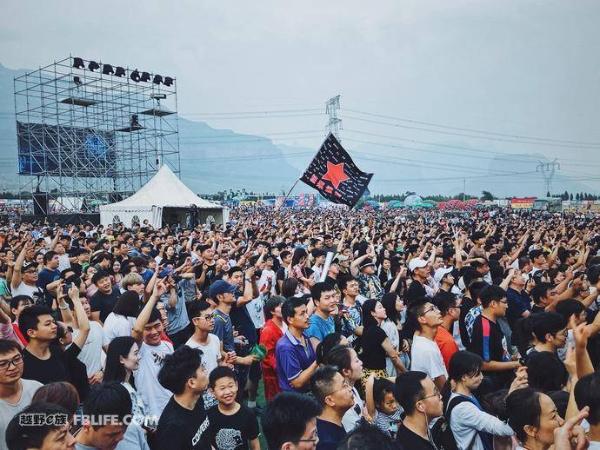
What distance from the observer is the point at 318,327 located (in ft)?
14.1

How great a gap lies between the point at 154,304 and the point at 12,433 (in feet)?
5.61

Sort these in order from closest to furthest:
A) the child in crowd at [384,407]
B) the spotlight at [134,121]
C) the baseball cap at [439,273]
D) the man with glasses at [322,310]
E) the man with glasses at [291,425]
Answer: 1. the man with glasses at [291,425]
2. the child in crowd at [384,407]
3. the man with glasses at [322,310]
4. the baseball cap at [439,273]
5. the spotlight at [134,121]

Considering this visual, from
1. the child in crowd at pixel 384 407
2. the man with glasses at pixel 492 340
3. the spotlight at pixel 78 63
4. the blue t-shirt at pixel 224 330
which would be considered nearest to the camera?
the child in crowd at pixel 384 407

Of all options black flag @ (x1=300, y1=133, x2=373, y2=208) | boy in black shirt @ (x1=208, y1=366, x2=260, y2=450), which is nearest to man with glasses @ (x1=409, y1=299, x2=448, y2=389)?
boy in black shirt @ (x1=208, y1=366, x2=260, y2=450)

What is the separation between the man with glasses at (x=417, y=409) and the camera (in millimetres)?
2684

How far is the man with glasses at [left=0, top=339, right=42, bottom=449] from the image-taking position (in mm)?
2625

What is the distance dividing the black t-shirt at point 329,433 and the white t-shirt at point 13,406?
5.43 ft

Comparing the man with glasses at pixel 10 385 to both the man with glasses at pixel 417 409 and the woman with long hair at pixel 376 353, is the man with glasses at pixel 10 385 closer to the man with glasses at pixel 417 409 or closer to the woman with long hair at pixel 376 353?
the man with glasses at pixel 417 409

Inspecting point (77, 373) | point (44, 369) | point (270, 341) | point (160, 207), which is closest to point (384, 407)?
point (270, 341)

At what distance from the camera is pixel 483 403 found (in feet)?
11.2

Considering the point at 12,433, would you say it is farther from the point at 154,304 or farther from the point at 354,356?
the point at 354,356

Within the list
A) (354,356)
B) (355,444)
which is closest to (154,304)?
(354,356)

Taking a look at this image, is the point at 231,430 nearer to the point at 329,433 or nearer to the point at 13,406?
the point at 329,433

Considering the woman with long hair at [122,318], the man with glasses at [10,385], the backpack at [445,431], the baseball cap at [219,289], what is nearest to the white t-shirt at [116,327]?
the woman with long hair at [122,318]
